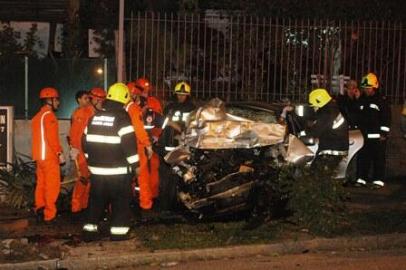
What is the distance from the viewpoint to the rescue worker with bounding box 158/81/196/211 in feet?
32.8

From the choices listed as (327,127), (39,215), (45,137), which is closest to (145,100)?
(45,137)

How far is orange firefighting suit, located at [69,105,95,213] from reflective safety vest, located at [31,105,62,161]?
0.51 m

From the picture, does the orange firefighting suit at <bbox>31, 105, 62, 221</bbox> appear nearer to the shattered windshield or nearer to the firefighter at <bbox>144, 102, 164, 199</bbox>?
the firefighter at <bbox>144, 102, 164, 199</bbox>

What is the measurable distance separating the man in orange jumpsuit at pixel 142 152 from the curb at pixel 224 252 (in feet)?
5.14

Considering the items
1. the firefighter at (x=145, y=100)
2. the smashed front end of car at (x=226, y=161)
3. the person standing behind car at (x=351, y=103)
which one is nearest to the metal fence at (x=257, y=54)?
the person standing behind car at (x=351, y=103)

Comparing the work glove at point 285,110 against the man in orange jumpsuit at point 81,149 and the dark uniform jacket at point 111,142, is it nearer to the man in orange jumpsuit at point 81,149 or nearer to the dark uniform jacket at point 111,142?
the man in orange jumpsuit at point 81,149

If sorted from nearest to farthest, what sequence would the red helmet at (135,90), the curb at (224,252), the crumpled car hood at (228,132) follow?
1. the curb at (224,252)
2. the crumpled car hood at (228,132)
3. the red helmet at (135,90)

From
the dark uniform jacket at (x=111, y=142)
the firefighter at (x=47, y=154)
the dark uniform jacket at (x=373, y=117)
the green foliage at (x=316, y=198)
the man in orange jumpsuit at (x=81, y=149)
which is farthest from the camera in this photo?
the dark uniform jacket at (x=373, y=117)

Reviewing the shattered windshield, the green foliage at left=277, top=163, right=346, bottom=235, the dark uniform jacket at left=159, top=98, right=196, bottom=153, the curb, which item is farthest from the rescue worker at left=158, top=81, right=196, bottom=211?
the curb

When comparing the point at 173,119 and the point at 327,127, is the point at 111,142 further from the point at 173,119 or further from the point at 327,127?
the point at 327,127

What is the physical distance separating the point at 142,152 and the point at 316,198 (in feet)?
7.33

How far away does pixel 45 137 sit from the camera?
948 centimetres

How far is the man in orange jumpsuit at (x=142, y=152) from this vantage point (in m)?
9.20

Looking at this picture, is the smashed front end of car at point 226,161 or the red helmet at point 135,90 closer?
the smashed front end of car at point 226,161
